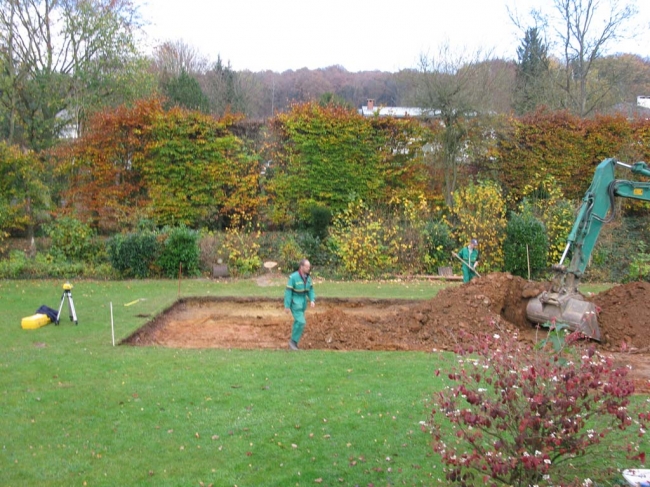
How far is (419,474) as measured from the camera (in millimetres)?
6086

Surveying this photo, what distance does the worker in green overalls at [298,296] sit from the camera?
11383 millimetres

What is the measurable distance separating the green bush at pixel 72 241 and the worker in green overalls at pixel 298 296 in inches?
442

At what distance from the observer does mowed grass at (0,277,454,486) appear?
6.24m

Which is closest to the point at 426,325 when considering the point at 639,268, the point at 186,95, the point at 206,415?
the point at 206,415

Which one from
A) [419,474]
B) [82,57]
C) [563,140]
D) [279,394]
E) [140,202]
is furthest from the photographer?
[82,57]

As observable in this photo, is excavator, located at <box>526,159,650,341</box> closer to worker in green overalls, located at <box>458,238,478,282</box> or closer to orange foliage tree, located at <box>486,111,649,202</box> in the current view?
worker in green overalls, located at <box>458,238,478,282</box>

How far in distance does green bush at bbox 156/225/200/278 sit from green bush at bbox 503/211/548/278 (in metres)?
10.3

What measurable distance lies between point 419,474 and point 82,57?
87.2ft

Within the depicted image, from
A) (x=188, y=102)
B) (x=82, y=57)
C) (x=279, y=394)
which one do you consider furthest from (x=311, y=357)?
(x=188, y=102)

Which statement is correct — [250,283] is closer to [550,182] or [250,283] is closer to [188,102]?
[550,182]

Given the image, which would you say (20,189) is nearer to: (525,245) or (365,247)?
(365,247)

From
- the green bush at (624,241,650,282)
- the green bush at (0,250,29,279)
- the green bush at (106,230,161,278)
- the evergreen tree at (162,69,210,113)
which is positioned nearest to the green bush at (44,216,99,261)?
the green bush at (0,250,29,279)

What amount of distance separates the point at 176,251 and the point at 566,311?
1215 cm

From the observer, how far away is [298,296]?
11.5 metres
